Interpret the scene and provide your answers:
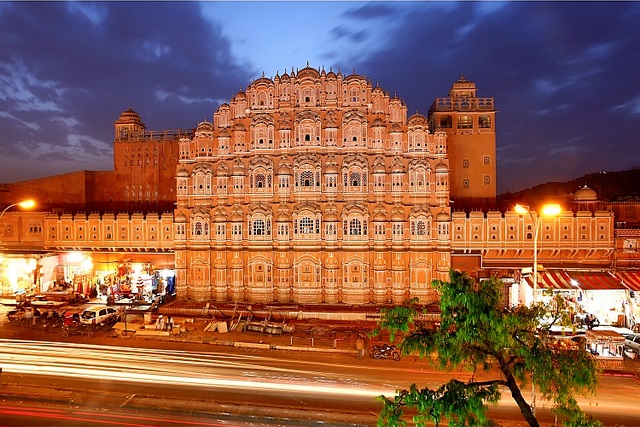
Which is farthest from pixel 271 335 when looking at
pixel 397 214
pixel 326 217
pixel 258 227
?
pixel 397 214

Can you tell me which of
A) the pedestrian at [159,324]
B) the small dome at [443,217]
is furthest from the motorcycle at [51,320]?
the small dome at [443,217]

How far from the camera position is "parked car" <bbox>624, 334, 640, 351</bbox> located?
2473 cm

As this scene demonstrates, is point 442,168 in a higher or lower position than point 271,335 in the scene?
higher

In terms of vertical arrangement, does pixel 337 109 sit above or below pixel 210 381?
above

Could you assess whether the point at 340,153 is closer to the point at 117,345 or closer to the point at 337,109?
the point at 337,109

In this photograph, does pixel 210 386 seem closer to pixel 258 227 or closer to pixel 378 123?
pixel 258 227

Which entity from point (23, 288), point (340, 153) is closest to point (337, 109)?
point (340, 153)

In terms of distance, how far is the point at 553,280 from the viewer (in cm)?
3036

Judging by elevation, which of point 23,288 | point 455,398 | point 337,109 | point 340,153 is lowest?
point 23,288

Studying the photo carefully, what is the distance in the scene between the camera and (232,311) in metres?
32.8

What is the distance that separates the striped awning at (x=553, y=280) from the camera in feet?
96.0

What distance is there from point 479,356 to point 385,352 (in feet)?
54.4

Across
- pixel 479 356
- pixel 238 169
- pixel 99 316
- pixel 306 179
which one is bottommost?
pixel 99 316

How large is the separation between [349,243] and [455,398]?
25.6 metres
